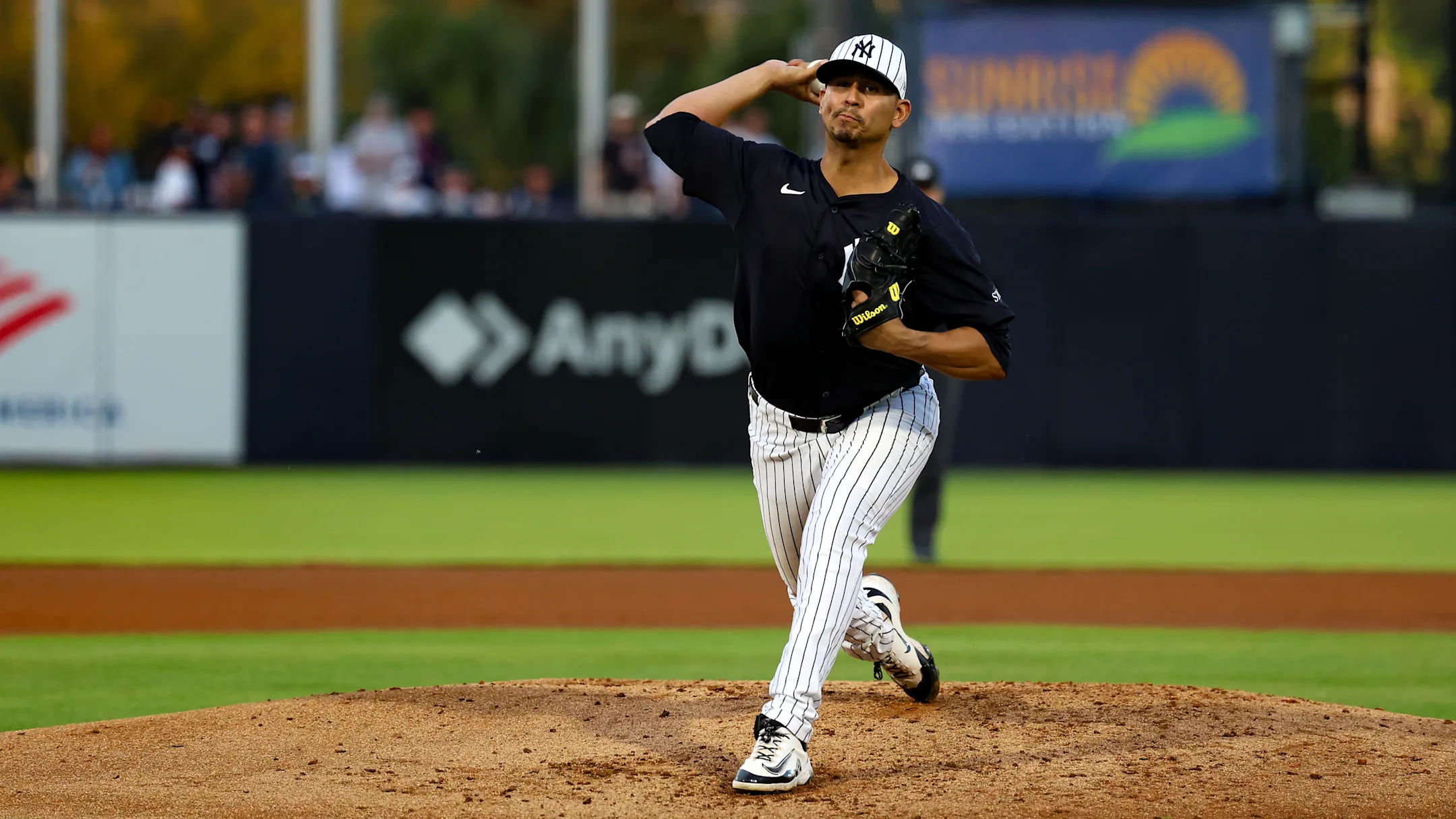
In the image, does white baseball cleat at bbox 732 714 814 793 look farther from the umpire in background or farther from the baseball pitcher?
the umpire in background

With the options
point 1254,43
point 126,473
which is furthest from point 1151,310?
point 126,473

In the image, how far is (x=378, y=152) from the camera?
16.3 meters

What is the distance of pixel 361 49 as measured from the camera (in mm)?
43344

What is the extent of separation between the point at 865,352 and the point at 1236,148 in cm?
1251

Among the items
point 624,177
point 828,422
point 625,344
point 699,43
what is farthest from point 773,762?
point 699,43

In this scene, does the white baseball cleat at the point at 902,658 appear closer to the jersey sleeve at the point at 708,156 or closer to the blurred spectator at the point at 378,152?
the jersey sleeve at the point at 708,156

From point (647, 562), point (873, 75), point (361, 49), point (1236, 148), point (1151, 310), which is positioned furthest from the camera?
point (361, 49)

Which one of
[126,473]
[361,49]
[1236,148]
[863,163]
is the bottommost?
[126,473]

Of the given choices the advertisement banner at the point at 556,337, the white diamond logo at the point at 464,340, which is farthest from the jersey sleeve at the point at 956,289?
the white diamond logo at the point at 464,340

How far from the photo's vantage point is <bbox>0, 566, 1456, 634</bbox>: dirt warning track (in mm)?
7992

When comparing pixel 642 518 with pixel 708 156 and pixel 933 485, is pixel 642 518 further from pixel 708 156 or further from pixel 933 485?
pixel 708 156

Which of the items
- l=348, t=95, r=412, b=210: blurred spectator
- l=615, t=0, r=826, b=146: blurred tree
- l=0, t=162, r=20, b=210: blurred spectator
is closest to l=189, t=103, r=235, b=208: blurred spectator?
l=348, t=95, r=412, b=210: blurred spectator

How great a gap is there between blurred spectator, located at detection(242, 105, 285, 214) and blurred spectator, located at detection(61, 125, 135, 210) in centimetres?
130

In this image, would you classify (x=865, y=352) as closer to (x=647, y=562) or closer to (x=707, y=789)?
(x=707, y=789)
